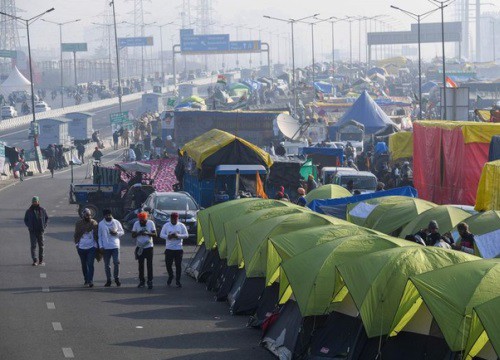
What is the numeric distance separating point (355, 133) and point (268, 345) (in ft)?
125

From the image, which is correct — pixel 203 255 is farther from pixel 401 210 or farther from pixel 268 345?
pixel 268 345

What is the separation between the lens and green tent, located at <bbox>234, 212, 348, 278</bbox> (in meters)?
18.0

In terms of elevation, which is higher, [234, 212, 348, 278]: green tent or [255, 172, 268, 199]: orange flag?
[234, 212, 348, 278]: green tent

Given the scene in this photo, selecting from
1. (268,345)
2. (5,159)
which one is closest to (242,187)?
(268,345)

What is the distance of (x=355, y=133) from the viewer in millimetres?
53594

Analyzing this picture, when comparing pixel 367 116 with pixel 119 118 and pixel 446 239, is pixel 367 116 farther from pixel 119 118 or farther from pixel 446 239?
pixel 446 239

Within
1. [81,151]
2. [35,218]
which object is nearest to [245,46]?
[81,151]

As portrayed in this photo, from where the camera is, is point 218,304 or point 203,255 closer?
point 218,304

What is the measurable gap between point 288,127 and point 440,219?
2904 cm

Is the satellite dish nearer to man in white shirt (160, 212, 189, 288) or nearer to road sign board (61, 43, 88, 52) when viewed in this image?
man in white shirt (160, 212, 189, 288)

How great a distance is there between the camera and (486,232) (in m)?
18.7

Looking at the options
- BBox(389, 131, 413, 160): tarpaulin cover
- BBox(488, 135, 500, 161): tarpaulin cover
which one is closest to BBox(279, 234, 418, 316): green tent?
BBox(488, 135, 500, 161): tarpaulin cover

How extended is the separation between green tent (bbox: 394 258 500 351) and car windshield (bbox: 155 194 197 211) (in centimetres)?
1568

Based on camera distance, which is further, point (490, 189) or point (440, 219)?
point (490, 189)
